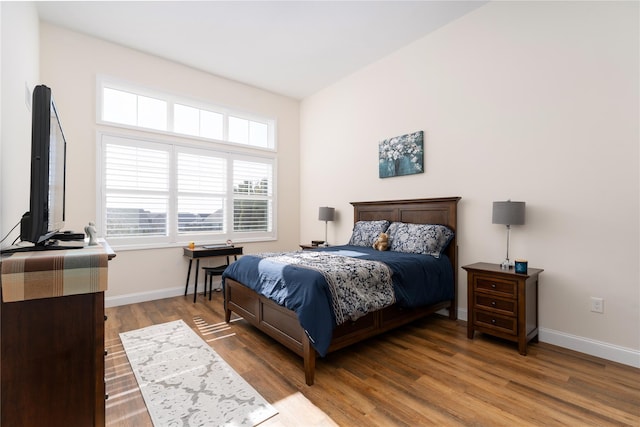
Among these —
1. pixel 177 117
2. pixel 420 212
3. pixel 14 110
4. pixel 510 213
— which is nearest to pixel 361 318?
pixel 510 213

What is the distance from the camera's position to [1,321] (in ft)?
3.50

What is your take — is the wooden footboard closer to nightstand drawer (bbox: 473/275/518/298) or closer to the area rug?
the area rug

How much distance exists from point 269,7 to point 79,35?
2386 millimetres

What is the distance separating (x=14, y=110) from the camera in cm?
192

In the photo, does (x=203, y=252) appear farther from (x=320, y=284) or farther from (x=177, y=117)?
(x=320, y=284)

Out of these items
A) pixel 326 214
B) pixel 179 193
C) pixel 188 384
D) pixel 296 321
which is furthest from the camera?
pixel 326 214

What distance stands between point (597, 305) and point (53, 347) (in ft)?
11.9

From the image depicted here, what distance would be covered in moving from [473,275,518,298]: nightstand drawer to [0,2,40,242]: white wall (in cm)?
341

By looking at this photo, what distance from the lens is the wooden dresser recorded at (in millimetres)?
1075

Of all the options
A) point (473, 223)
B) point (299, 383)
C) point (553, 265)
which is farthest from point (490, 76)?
point (299, 383)

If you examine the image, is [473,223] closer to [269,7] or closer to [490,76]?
[490,76]

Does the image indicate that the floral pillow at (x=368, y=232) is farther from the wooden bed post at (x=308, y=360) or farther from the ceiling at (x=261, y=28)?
the ceiling at (x=261, y=28)

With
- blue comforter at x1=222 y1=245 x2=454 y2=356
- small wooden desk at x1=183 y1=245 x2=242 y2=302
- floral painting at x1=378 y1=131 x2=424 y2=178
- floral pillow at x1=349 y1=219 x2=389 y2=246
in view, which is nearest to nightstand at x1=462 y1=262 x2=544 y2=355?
blue comforter at x1=222 y1=245 x2=454 y2=356

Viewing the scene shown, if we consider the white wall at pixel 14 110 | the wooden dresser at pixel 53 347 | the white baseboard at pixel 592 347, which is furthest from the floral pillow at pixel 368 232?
the white wall at pixel 14 110
